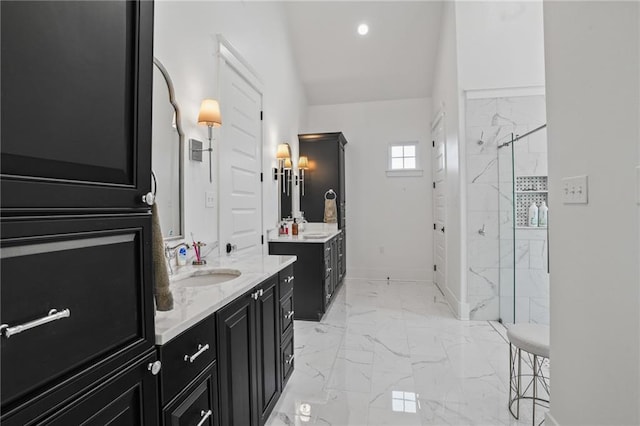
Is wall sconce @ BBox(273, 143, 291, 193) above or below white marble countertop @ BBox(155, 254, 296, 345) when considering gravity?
above

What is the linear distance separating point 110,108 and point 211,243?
1803mm

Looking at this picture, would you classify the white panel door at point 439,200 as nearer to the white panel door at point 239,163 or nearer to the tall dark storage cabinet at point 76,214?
the white panel door at point 239,163

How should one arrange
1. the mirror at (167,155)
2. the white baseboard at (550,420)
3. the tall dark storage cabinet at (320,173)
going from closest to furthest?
the white baseboard at (550,420) → the mirror at (167,155) → the tall dark storage cabinet at (320,173)

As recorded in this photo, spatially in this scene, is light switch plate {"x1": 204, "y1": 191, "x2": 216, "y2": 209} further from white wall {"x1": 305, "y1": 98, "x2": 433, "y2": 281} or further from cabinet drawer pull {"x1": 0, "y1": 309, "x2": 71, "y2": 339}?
white wall {"x1": 305, "y1": 98, "x2": 433, "y2": 281}

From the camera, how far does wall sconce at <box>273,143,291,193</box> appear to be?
421 cm

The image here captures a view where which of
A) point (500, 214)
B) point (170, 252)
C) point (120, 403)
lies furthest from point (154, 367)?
point (500, 214)

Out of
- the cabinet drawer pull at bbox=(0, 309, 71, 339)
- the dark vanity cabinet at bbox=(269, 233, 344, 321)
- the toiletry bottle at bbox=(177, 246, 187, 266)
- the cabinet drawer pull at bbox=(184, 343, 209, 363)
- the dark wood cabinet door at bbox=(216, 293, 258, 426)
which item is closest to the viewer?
the cabinet drawer pull at bbox=(0, 309, 71, 339)

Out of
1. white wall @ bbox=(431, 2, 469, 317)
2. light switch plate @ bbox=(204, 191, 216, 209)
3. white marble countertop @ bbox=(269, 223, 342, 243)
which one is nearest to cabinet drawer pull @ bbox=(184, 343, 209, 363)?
light switch plate @ bbox=(204, 191, 216, 209)

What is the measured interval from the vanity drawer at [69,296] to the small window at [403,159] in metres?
5.30

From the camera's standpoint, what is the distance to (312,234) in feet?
15.7

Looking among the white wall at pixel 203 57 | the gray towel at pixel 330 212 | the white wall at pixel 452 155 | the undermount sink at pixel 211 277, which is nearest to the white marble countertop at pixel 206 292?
the undermount sink at pixel 211 277

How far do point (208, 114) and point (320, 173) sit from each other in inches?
122

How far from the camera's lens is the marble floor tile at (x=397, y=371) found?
2084 millimetres

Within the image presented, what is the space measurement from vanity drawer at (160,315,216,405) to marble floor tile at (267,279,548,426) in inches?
39.9
